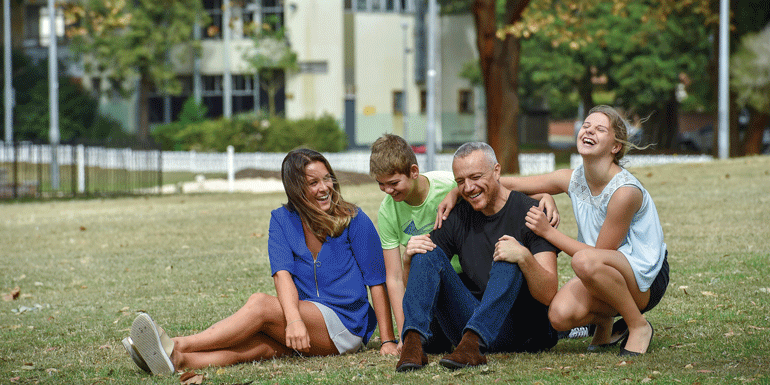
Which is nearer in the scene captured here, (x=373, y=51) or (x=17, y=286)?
(x=17, y=286)

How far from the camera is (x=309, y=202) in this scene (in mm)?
5016

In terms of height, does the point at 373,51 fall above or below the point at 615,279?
above

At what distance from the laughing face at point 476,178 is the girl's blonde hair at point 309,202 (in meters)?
0.74

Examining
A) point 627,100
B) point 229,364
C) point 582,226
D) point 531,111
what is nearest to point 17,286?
point 229,364

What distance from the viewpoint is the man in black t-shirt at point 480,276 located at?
464 cm

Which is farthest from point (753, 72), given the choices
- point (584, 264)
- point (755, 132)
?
point (584, 264)

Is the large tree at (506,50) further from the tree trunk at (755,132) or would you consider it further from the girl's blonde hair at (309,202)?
the girl's blonde hair at (309,202)

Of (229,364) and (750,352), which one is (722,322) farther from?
(229,364)

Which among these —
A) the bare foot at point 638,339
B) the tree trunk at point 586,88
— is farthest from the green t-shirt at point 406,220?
the tree trunk at point 586,88

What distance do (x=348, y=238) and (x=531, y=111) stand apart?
2199 inches

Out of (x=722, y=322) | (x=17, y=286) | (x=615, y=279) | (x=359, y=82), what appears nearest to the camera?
(x=615, y=279)

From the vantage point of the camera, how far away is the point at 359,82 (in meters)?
45.2

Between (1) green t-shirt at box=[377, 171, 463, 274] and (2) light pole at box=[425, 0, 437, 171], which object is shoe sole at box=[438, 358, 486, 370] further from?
(2) light pole at box=[425, 0, 437, 171]

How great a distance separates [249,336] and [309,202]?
84 cm
